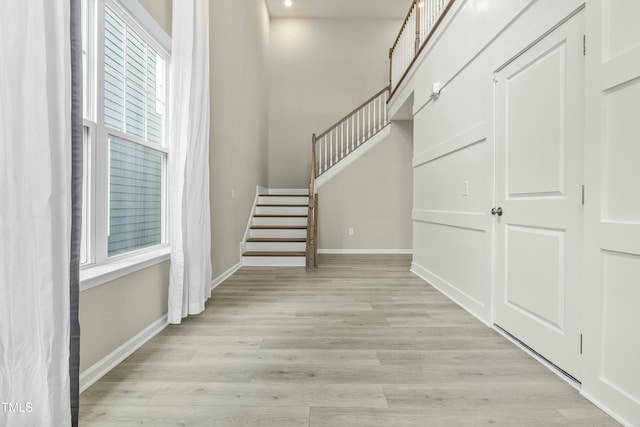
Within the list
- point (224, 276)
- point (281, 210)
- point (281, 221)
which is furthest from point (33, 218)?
point (281, 210)

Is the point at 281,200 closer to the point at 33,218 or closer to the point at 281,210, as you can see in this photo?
the point at 281,210

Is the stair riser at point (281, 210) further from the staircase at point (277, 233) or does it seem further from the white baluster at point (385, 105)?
the white baluster at point (385, 105)

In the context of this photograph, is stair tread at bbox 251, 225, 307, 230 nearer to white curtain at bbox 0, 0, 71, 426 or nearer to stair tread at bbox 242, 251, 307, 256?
stair tread at bbox 242, 251, 307, 256

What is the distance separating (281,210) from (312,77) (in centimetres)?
333

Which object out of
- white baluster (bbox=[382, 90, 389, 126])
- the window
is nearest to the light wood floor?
the window

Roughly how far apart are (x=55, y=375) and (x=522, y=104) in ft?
9.34

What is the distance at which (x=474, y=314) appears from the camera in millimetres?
2645

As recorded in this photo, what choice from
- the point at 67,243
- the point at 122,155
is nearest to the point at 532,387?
the point at 67,243

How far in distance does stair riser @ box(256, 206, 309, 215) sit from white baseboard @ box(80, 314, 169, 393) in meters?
3.49

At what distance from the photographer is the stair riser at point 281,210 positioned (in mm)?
5789

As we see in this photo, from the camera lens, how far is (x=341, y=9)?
667 centimetres

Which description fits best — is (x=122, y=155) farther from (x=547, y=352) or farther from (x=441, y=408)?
(x=547, y=352)

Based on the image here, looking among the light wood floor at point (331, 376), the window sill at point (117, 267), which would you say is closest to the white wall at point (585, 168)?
the light wood floor at point (331, 376)

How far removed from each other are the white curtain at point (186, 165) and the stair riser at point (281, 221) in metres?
2.95
